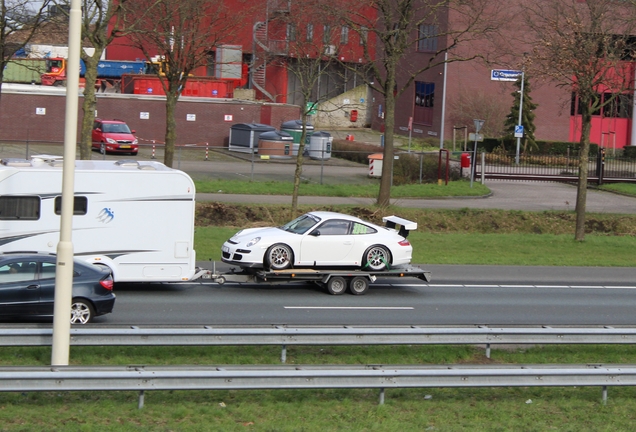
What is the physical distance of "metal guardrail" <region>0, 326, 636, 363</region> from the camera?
10617 mm

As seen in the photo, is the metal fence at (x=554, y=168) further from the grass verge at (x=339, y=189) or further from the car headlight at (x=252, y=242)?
the car headlight at (x=252, y=242)

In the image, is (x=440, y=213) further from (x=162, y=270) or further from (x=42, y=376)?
(x=42, y=376)

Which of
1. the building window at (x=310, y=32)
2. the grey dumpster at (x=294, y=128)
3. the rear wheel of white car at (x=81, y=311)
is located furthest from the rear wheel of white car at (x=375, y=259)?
the grey dumpster at (x=294, y=128)

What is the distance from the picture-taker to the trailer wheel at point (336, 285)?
58.3 ft

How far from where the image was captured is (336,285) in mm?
17828

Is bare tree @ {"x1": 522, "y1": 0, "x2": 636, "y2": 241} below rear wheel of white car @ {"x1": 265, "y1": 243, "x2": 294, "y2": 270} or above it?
above

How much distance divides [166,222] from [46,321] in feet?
13.4

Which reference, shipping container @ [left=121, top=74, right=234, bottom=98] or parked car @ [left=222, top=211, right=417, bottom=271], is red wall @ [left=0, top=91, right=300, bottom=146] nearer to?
shipping container @ [left=121, top=74, right=234, bottom=98]

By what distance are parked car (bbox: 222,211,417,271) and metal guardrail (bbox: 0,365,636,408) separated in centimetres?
789

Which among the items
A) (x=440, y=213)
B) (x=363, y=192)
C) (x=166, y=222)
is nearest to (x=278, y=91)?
(x=363, y=192)

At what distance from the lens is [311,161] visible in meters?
44.4

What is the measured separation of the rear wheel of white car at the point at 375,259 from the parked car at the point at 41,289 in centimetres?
628

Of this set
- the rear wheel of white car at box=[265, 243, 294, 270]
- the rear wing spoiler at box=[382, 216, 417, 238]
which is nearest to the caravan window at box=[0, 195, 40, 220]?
the rear wheel of white car at box=[265, 243, 294, 270]

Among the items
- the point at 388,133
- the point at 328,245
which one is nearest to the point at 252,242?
the point at 328,245
